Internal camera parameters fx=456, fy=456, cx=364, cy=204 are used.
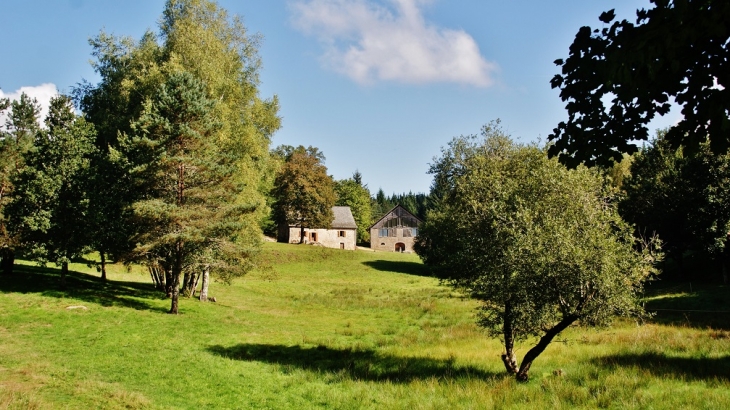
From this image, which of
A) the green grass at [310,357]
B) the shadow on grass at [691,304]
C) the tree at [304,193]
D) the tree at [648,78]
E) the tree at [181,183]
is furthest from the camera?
the tree at [304,193]

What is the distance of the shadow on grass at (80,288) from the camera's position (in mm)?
25844

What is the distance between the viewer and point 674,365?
49.4 ft

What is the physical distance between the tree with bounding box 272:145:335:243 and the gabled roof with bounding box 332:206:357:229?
5.71 meters

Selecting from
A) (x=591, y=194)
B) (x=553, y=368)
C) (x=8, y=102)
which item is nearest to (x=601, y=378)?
(x=553, y=368)

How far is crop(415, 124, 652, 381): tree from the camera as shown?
41.9 ft

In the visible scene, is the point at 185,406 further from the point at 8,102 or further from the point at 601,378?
the point at 8,102

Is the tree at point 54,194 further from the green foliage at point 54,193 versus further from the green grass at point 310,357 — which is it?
the green grass at point 310,357

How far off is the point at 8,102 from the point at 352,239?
60638mm

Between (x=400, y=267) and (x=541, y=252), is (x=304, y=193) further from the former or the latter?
(x=541, y=252)

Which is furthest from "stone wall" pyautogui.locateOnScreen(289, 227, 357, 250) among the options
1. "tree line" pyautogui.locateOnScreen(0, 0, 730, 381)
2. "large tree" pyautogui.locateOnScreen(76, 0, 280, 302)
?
"large tree" pyautogui.locateOnScreen(76, 0, 280, 302)

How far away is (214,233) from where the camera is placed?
25.7 meters

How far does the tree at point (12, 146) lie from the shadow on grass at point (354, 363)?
726 inches

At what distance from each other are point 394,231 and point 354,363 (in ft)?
250

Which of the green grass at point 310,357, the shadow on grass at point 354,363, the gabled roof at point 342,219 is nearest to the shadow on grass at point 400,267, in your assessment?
the gabled roof at point 342,219
